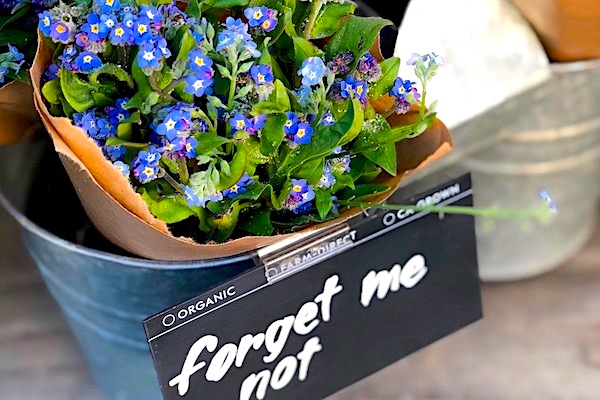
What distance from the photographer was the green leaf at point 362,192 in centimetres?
49

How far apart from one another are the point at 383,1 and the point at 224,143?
35 cm

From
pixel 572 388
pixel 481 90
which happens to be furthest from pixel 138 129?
pixel 572 388

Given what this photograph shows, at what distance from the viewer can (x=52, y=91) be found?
44 cm

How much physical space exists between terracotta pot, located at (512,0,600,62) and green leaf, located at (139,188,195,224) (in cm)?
33

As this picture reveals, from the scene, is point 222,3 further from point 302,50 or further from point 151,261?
point 151,261

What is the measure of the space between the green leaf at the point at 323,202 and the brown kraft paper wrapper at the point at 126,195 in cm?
2

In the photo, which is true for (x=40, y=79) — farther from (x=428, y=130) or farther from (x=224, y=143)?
(x=428, y=130)

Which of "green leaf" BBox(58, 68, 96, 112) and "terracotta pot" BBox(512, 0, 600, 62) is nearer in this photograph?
"green leaf" BBox(58, 68, 96, 112)

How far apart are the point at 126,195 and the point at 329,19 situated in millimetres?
173

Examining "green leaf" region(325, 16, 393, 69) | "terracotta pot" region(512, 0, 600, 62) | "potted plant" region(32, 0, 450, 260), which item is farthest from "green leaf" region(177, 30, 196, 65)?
"terracotta pot" region(512, 0, 600, 62)

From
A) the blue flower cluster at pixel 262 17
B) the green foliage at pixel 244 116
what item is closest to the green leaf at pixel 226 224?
the green foliage at pixel 244 116

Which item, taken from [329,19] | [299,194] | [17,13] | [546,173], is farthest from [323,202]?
[546,173]

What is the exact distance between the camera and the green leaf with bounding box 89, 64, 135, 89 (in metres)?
0.42

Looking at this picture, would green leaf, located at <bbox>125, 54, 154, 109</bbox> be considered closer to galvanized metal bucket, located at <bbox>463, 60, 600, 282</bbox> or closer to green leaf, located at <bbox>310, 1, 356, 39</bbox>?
green leaf, located at <bbox>310, 1, 356, 39</bbox>
